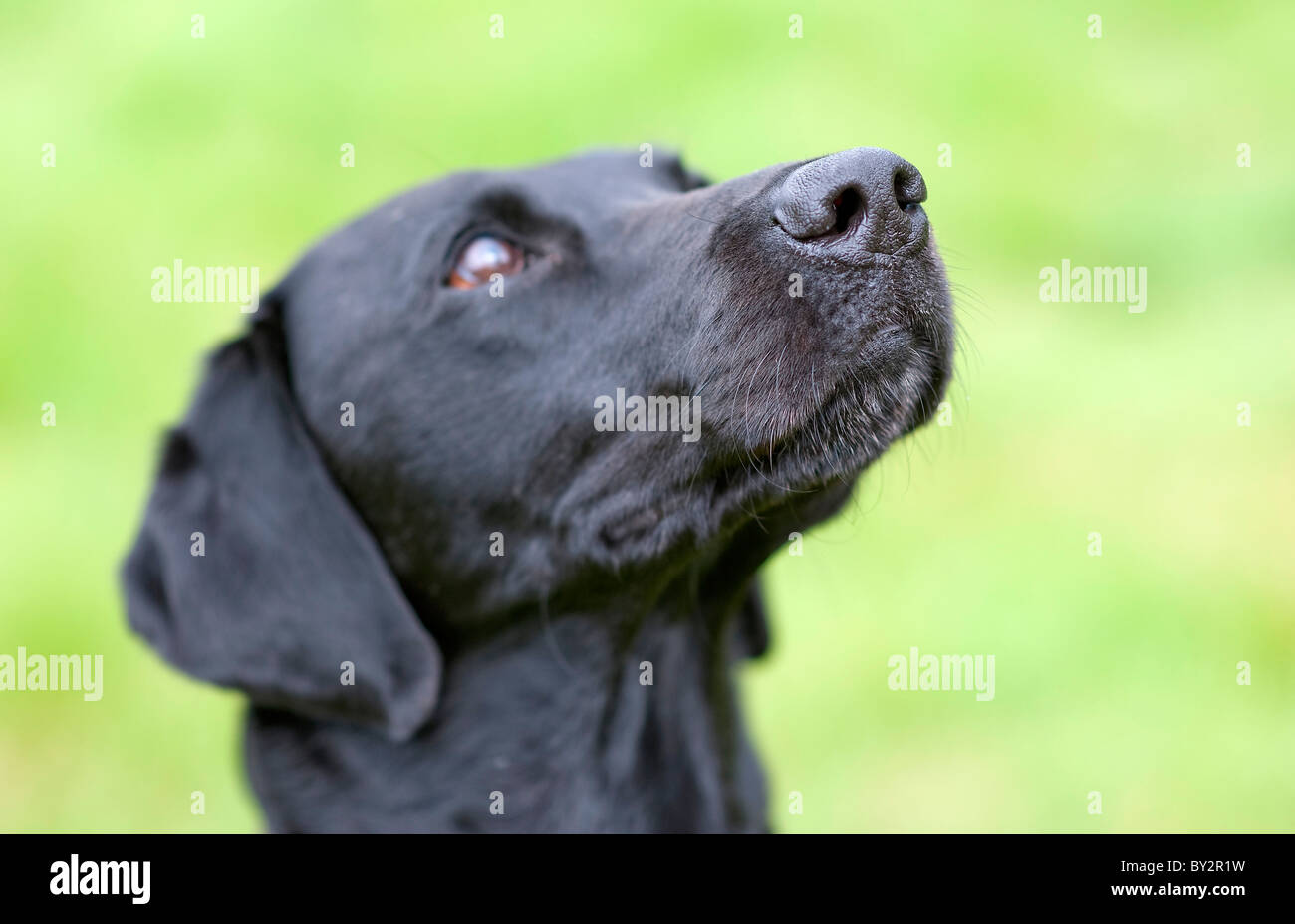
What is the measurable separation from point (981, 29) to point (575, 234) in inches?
273

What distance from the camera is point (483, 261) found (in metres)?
2.81

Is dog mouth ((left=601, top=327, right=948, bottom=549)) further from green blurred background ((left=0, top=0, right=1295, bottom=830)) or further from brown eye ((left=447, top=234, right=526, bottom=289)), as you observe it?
brown eye ((left=447, top=234, right=526, bottom=289))

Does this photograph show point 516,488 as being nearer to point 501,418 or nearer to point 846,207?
point 501,418

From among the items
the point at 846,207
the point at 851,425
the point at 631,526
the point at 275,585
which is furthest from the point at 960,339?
the point at 275,585

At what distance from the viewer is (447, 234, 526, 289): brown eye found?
281 centimetres

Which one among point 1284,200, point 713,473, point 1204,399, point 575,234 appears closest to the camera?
point 713,473

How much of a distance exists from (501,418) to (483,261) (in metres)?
0.36

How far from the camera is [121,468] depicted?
258 inches

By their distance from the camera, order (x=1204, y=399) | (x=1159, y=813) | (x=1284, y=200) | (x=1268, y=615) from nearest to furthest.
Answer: (x=1159, y=813)
(x=1268, y=615)
(x=1204, y=399)
(x=1284, y=200)

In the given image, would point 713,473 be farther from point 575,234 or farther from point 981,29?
point 981,29

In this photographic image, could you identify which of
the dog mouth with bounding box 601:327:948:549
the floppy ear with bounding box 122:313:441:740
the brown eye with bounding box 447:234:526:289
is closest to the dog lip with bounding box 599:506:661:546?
the dog mouth with bounding box 601:327:948:549

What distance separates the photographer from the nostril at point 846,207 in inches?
88.4
